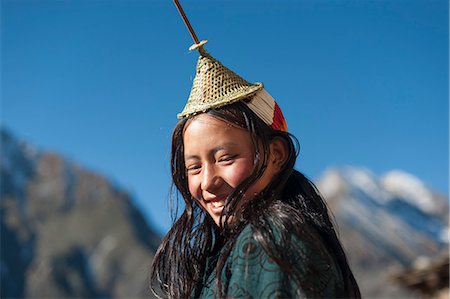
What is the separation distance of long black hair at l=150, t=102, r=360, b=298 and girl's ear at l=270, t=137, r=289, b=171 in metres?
0.01

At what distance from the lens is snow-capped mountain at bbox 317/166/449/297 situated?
111375mm

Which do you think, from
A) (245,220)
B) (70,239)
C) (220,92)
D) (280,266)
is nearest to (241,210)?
(245,220)

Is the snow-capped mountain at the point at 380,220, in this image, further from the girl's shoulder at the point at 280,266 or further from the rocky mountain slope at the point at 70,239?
the girl's shoulder at the point at 280,266

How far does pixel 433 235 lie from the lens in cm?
15725

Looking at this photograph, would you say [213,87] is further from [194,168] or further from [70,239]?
[70,239]

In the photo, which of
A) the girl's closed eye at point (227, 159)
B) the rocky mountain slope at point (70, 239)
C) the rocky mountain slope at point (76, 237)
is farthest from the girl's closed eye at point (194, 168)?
the rocky mountain slope at point (70, 239)

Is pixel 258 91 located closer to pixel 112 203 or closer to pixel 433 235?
pixel 112 203

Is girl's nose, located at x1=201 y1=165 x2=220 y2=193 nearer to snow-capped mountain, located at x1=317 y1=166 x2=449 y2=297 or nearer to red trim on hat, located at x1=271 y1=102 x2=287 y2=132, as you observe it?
red trim on hat, located at x1=271 y1=102 x2=287 y2=132

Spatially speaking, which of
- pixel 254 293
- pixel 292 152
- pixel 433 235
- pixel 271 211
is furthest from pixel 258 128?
pixel 433 235

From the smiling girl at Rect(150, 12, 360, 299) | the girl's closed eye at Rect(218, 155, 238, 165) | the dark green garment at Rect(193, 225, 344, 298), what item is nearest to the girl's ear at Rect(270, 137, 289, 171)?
the smiling girl at Rect(150, 12, 360, 299)

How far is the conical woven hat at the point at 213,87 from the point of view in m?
1.88

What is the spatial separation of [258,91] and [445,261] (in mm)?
10326

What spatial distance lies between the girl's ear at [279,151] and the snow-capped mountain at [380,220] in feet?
252

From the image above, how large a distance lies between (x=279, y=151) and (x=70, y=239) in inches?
3437
